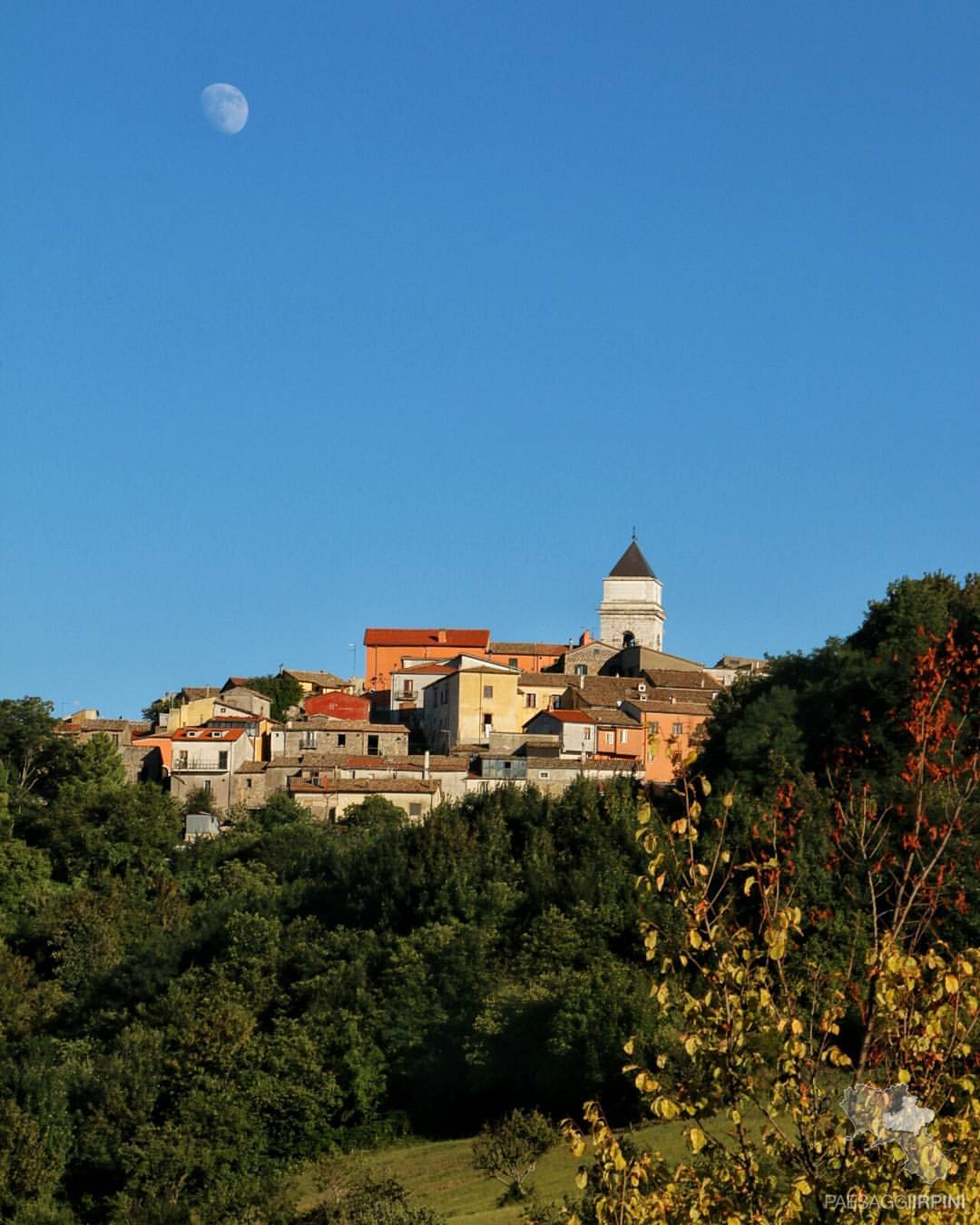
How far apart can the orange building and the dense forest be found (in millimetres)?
27904

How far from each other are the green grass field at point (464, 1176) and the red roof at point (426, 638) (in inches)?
1983

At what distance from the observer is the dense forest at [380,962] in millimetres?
33188

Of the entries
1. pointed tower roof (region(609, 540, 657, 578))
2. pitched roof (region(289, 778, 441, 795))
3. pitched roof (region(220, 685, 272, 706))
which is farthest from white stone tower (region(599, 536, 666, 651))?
pitched roof (region(289, 778, 441, 795))

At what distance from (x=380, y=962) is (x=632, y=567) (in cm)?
5713

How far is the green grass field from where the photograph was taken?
89.2ft

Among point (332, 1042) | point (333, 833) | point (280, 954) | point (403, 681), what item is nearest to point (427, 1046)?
point (332, 1042)

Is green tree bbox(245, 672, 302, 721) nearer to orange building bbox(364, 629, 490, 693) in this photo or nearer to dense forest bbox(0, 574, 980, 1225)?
orange building bbox(364, 629, 490, 693)

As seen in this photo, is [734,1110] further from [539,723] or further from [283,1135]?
[539,723]

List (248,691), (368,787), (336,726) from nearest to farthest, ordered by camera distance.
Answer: (368,787)
(336,726)
(248,691)

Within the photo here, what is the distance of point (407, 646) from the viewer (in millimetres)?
84125

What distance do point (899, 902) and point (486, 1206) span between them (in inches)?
843

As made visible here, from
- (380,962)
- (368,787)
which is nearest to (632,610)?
(368,787)

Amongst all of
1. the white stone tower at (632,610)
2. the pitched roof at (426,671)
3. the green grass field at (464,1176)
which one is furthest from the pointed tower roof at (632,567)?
the green grass field at (464,1176)

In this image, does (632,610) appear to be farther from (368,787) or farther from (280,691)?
(368,787)
